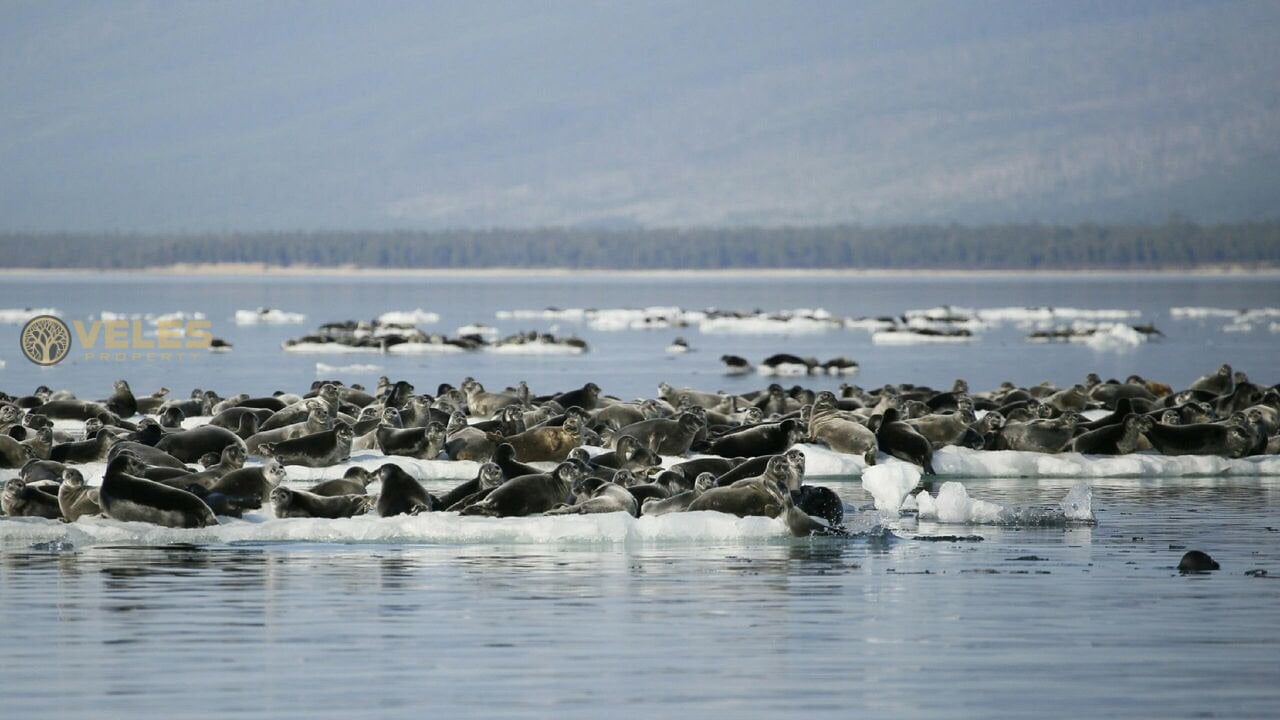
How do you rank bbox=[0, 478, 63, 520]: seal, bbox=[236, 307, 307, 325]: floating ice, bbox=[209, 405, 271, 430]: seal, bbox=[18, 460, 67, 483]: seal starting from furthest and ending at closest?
bbox=[236, 307, 307, 325]: floating ice → bbox=[209, 405, 271, 430]: seal → bbox=[18, 460, 67, 483]: seal → bbox=[0, 478, 63, 520]: seal

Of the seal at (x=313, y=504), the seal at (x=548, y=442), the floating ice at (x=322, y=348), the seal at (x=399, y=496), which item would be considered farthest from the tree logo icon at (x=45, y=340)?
the seal at (x=399, y=496)

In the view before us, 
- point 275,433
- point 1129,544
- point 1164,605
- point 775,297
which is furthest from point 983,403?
point 775,297

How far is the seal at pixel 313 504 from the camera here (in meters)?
15.1

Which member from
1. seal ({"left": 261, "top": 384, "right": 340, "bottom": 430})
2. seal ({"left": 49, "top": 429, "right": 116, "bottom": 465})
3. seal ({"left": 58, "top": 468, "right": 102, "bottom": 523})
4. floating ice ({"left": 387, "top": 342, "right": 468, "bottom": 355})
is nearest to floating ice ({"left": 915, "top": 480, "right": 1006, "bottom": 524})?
seal ({"left": 58, "top": 468, "right": 102, "bottom": 523})

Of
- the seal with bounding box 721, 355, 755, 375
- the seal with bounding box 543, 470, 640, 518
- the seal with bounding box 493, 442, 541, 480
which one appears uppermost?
the seal with bounding box 493, 442, 541, 480

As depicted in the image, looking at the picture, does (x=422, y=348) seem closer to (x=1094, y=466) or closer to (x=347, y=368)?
(x=347, y=368)

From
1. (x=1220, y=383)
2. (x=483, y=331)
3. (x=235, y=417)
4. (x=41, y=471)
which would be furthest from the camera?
(x=483, y=331)

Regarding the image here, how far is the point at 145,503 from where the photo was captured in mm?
14672

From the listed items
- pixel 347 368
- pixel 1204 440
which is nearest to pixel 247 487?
pixel 1204 440

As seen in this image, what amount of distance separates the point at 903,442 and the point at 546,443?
362cm

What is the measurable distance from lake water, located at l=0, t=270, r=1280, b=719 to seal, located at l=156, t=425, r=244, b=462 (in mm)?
4070

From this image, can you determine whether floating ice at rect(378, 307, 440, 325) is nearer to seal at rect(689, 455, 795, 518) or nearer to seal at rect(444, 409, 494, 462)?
seal at rect(444, 409, 494, 462)

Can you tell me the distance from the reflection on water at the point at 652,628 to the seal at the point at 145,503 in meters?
0.48

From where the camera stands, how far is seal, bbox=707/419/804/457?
63.0ft
